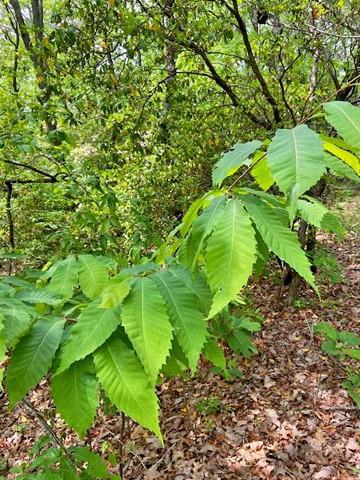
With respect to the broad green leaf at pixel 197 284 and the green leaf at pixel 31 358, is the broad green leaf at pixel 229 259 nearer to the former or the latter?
the broad green leaf at pixel 197 284

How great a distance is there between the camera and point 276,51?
5199 millimetres

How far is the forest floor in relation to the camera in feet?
11.1

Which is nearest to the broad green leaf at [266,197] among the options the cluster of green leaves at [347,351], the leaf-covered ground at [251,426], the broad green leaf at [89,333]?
the broad green leaf at [89,333]

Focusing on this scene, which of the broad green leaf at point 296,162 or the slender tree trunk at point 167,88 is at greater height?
the slender tree trunk at point 167,88

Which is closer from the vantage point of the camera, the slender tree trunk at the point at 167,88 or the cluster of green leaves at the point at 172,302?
the cluster of green leaves at the point at 172,302

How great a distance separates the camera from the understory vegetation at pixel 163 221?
0.88 m

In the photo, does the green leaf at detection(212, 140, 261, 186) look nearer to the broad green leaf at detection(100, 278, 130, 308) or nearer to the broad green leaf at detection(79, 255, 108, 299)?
the broad green leaf at detection(100, 278, 130, 308)

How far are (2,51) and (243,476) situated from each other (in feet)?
43.5

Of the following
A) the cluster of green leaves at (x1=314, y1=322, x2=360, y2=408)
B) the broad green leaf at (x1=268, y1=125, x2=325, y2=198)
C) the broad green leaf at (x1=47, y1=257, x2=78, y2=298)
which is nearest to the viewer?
the broad green leaf at (x1=268, y1=125, x2=325, y2=198)

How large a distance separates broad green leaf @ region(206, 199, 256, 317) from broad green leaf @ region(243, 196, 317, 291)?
50mm

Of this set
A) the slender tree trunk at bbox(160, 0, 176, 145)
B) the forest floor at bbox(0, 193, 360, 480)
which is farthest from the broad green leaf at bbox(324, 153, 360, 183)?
the slender tree trunk at bbox(160, 0, 176, 145)

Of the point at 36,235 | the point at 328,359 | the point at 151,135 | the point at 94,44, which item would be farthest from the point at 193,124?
the point at 328,359

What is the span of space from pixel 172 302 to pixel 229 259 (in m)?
0.24

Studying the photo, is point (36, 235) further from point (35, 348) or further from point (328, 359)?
point (35, 348)
